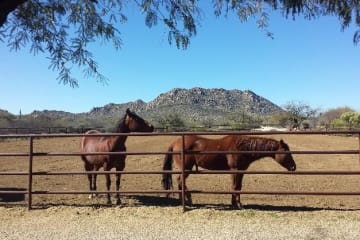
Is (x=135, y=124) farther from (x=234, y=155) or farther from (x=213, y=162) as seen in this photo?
(x=234, y=155)

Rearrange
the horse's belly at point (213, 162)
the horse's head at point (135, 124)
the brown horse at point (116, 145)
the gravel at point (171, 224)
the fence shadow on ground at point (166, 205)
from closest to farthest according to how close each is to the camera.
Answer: the gravel at point (171, 224)
the fence shadow on ground at point (166, 205)
the horse's belly at point (213, 162)
the brown horse at point (116, 145)
the horse's head at point (135, 124)

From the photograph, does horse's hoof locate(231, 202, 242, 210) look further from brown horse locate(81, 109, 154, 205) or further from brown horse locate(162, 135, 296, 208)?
brown horse locate(81, 109, 154, 205)

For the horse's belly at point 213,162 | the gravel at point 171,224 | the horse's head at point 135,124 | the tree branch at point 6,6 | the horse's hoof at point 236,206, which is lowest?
the gravel at point 171,224

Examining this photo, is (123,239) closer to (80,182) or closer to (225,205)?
(225,205)

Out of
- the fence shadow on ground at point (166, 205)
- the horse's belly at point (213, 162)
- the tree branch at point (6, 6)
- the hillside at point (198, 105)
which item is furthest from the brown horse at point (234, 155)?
A: the hillside at point (198, 105)

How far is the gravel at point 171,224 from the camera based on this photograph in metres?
6.18

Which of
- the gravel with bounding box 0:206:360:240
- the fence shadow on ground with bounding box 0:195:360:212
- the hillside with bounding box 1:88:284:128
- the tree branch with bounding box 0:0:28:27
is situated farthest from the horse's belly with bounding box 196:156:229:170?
the hillside with bounding box 1:88:284:128

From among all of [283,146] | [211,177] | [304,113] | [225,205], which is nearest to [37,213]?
[225,205]

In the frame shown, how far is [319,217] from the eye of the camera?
6.95 meters

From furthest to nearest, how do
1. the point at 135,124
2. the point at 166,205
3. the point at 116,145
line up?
the point at 135,124 → the point at 116,145 → the point at 166,205

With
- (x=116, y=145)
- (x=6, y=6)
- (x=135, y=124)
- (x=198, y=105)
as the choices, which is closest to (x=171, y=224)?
(x=116, y=145)

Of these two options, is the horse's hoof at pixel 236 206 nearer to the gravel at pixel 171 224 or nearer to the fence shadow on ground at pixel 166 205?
the fence shadow on ground at pixel 166 205

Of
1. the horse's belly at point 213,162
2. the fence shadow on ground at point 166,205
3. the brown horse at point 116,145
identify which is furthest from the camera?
the brown horse at point 116,145

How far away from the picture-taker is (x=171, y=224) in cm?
679
